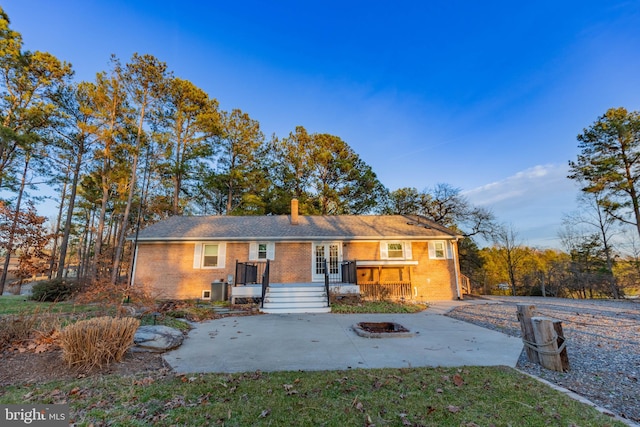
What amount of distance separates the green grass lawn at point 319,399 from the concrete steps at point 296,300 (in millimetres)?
6317

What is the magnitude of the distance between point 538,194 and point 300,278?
20224 mm

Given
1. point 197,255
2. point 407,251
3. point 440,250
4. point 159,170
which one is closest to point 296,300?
point 197,255

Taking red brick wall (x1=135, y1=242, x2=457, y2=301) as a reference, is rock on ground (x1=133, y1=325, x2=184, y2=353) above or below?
below

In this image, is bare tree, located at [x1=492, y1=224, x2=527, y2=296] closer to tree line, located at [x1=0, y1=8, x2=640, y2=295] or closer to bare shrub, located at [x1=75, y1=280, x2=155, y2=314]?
tree line, located at [x1=0, y1=8, x2=640, y2=295]

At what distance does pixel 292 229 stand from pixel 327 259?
8.84ft

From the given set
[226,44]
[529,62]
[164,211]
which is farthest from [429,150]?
[164,211]

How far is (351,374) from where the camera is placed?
3775 millimetres

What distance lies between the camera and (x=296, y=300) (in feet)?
34.3

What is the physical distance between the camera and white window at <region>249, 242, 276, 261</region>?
14320 mm

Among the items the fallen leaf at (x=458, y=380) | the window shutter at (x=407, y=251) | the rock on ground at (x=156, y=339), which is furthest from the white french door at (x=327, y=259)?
the fallen leaf at (x=458, y=380)

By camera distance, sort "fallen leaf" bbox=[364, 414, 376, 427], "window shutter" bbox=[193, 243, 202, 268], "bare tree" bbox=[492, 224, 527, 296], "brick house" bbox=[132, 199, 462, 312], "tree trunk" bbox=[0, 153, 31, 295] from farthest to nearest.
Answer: "bare tree" bbox=[492, 224, 527, 296]
"window shutter" bbox=[193, 243, 202, 268]
"brick house" bbox=[132, 199, 462, 312]
"tree trunk" bbox=[0, 153, 31, 295]
"fallen leaf" bbox=[364, 414, 376, 427]

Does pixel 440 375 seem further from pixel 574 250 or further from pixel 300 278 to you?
pixel 574 250

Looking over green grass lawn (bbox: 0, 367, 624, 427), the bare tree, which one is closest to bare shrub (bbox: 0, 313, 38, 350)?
green grass lawn (bbox: 0, 367, 624, 427)

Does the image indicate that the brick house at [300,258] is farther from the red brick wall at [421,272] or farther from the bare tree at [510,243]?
the bare tree at [510,243]
